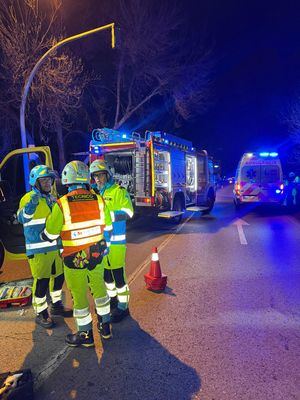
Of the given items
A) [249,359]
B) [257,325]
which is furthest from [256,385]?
[257,325]

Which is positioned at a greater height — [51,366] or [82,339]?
[82,339]

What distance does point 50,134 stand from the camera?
62.5 ft

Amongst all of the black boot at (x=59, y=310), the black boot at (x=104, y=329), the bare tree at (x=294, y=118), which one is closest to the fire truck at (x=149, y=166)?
the black boot at (x=59, y=310)

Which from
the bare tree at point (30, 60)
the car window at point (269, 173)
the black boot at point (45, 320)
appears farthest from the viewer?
the car window at point (269, 173)

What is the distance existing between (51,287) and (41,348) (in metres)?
0.94

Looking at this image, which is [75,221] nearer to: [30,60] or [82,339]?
[82,339]

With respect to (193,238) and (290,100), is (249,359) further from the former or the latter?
(290,100)

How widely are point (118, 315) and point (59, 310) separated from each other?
0.79 metres

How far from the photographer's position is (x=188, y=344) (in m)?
3.43

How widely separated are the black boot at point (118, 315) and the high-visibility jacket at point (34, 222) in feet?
3.35

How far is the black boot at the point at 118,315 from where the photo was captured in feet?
13.0

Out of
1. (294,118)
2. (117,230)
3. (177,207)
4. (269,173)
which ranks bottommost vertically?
(177,207)

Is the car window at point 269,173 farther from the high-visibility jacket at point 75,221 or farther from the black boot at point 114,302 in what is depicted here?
the high-visibility jacket at point 75,221

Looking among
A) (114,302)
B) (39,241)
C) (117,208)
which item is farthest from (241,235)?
(39,241)
